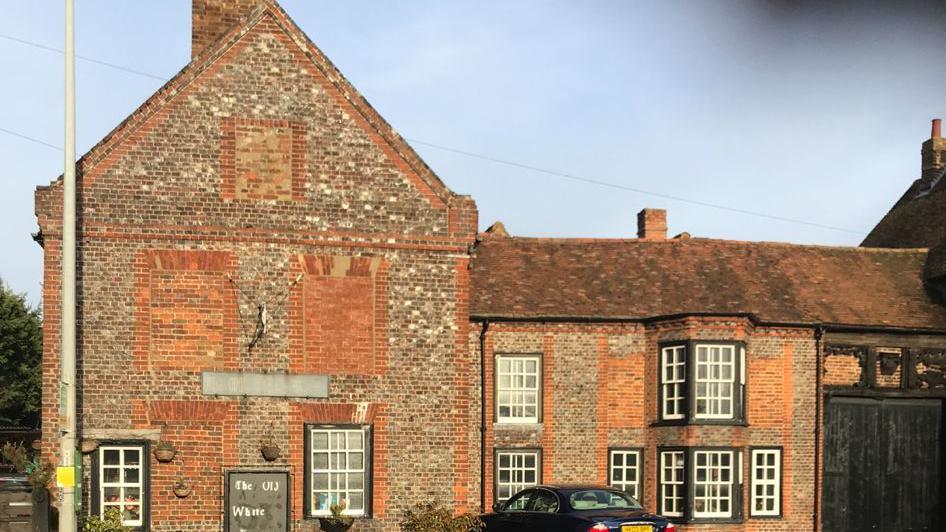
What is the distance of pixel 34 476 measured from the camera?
19.6 m

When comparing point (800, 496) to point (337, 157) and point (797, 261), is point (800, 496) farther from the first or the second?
point (337, 157)

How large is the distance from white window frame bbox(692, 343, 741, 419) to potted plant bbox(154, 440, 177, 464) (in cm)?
1222

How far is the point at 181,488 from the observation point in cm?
2039

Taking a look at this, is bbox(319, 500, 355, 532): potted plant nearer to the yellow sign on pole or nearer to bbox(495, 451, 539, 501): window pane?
bbox(495, 451, 539, 501): window pane

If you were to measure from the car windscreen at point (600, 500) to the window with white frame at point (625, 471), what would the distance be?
27.6 ft

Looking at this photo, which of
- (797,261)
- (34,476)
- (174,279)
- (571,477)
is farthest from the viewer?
(797,261)

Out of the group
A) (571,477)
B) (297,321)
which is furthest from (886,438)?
(297,321)

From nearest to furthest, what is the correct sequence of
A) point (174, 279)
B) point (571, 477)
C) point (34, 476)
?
point (34, 476)
point (174, 279)
point (571, 477)

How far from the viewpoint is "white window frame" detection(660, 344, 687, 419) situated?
26016 millimetres

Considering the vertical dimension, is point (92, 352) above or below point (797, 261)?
below

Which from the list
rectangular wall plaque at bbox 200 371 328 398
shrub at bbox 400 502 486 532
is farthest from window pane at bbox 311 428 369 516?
shrub at bbox 400 502 486 532

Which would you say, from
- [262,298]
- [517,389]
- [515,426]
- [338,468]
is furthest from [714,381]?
[262,298]

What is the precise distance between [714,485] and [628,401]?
2914mm

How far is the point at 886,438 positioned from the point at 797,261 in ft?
18.3
